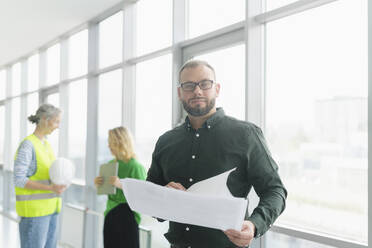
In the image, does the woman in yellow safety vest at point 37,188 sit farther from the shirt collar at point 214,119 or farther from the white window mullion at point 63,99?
the white window mullion at point 63,99

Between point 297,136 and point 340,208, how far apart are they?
0.52 meters

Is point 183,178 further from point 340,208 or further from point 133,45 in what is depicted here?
point 133,45

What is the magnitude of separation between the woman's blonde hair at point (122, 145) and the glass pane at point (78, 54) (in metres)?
2.55

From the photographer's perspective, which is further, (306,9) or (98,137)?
(98,137)

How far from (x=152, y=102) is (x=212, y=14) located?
46.9 inches

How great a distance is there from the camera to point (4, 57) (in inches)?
305

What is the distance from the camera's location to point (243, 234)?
1198 millimetres

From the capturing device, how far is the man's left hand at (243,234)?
1190 millimetres

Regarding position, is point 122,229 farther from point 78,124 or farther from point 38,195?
point 78,124

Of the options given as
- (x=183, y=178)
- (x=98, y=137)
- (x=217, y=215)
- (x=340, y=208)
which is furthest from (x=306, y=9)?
(x=98, y=137)

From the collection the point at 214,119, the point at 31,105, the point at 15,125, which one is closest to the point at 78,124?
the point at 31,105

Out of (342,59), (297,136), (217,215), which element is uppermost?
(342,59)

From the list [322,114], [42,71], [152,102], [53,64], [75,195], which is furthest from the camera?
[42,71]

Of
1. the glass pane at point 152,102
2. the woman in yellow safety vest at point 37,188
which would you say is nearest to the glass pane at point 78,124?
the glass pane at point 152,102
